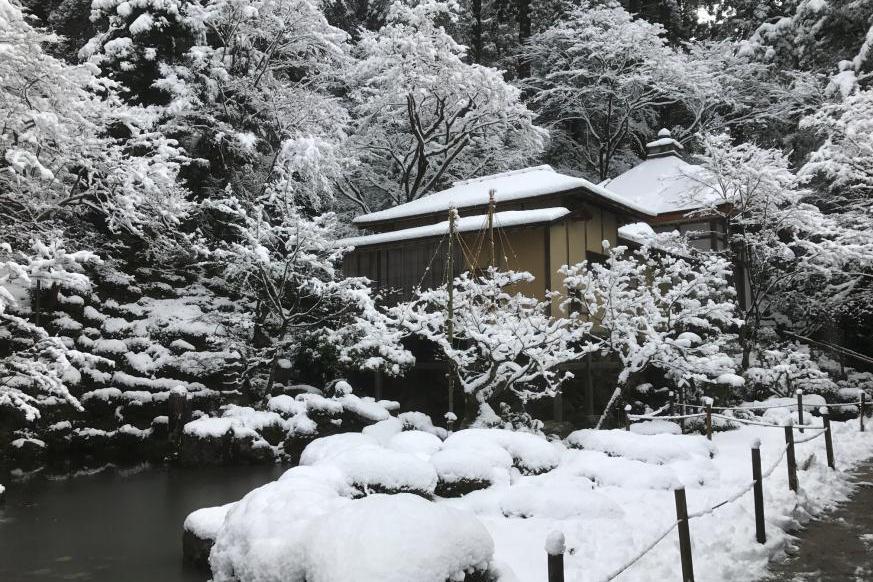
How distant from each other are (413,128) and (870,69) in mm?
16181

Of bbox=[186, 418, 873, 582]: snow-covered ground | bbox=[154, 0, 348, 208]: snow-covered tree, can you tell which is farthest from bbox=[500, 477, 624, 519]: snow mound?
bbox=[154, 0, 348, 208]: snow-covered tree

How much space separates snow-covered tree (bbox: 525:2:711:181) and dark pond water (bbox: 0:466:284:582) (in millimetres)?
22289

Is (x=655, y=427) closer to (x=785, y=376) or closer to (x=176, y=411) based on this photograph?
(x=785, y=376)

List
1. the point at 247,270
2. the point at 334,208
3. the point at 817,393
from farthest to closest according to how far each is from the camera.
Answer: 1. the point at 334,208
2. the point at 817,393
3. the point at 247,270

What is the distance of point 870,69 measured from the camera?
837 inches

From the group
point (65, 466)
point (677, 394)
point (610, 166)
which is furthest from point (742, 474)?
point (610, 166)

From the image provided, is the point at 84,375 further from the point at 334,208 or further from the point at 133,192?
the point at 334,208

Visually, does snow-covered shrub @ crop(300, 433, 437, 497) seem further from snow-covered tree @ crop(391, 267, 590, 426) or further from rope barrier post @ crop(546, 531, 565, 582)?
rope barrier post @ crop(546, 531, 565, 582)

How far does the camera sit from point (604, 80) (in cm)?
3014

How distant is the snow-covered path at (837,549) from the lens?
19.1 ft

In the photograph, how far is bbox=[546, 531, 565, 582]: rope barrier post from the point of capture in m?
3.50

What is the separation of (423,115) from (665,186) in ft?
34.2

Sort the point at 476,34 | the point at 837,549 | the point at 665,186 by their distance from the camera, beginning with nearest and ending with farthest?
the point at 837,549
the point at 665,186
the point at 476,34

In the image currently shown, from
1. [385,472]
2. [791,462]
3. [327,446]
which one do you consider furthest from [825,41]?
[385,472]
